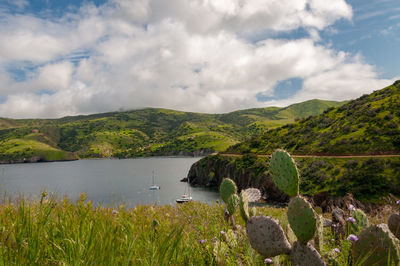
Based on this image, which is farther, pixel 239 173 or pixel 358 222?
pixel 239 173

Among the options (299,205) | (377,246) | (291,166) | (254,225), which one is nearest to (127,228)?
(254,225)

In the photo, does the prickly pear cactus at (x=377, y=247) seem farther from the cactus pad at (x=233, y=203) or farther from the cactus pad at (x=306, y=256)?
the cactus pad at (x=233, y=203)

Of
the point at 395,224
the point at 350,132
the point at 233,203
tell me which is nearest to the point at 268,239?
the point at 395,224

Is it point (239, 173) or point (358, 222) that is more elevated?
point (358, 222)

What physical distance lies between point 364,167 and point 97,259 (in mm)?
56504

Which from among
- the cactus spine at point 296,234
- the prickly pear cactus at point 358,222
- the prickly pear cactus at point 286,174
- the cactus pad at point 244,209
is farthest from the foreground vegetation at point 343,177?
the cactus spine at point 296,234

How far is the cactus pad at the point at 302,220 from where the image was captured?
275cm

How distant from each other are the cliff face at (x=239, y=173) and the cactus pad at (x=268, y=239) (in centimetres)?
5250

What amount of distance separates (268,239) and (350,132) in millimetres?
72269

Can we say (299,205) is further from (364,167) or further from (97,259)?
(364,167)

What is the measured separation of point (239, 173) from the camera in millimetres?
74500

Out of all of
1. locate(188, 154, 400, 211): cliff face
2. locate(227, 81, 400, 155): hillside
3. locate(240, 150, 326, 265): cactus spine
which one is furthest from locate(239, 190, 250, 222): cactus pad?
locate(227, 81, 400, 155): hillside

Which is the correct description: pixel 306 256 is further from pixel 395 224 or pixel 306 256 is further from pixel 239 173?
pixel 239 173

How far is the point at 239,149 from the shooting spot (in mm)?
96812
